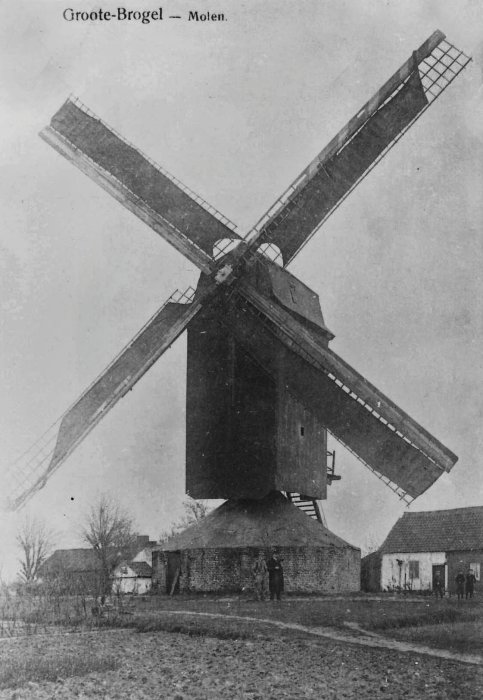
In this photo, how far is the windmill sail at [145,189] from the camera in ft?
66.8

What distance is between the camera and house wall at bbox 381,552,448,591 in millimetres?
33406

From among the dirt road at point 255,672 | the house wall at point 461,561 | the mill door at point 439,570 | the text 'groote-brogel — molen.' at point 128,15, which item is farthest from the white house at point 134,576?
the text 'groote-brogel — molen.' at point 128,15

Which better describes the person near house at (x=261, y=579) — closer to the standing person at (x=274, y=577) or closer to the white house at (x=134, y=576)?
the standing person at (x=274, y=577)

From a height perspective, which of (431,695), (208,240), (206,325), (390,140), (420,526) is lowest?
(431,695)

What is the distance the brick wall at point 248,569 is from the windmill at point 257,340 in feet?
5.30

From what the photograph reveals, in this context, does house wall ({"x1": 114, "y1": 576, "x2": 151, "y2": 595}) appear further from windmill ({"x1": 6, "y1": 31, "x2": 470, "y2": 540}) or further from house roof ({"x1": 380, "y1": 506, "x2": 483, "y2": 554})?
windmill ({"x1": 6, "y1": 31, "x2": 470, "y2": 540})

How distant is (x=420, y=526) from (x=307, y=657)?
2664 cm

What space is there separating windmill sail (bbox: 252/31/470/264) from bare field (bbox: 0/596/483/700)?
10.3 meters

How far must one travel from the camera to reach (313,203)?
21000 millimetres

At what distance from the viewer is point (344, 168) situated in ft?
66.7

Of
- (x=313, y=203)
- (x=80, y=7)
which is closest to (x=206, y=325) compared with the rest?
(x=313, y=203)

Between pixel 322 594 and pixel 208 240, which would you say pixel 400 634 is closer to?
pixel 322 594

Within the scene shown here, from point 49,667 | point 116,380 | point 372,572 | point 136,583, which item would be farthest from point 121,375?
point 136,583

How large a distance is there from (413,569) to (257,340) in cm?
1803
